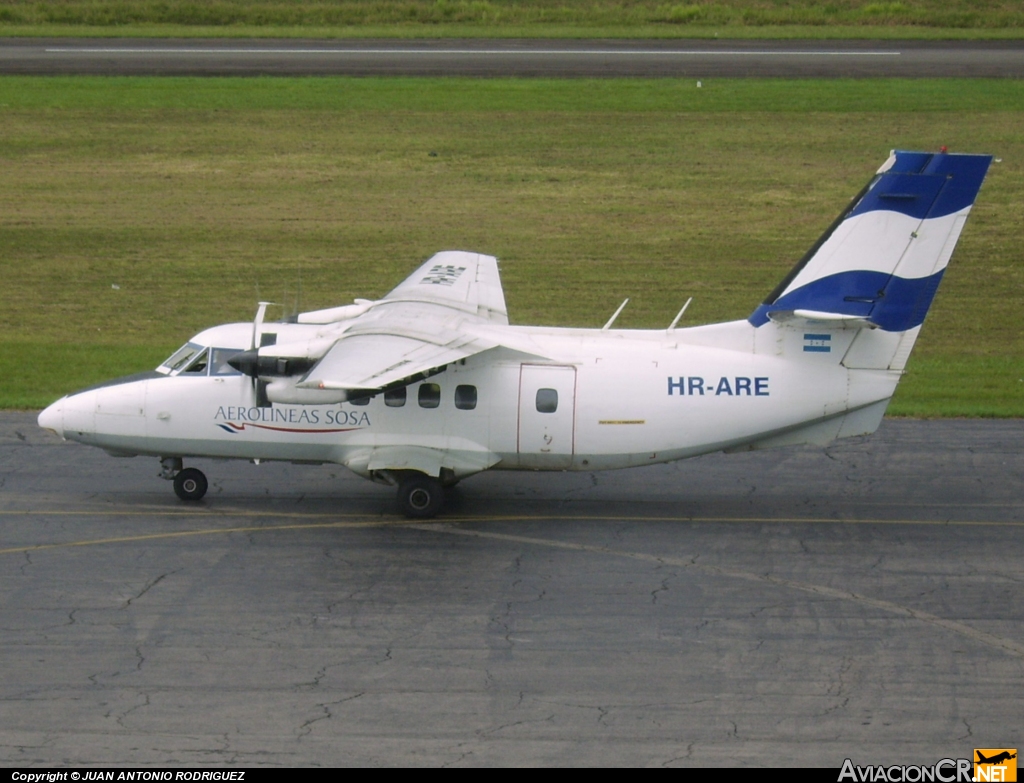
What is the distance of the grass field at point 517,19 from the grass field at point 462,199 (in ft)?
33.6

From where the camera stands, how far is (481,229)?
140 ft

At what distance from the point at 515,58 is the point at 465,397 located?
131ft

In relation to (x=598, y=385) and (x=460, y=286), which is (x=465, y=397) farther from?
(x=460, y=286)

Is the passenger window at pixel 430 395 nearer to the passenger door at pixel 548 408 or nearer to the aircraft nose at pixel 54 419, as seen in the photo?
the passenger door at pixel 548 408

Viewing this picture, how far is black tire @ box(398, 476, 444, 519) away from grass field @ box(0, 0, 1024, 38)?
149ft

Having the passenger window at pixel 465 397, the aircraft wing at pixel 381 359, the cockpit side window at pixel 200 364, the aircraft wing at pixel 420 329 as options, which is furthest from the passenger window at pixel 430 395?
the cockpit side window at pixel 200 364

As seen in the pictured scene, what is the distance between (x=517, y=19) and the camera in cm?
6656

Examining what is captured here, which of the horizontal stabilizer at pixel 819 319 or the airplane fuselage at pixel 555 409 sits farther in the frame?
the airplane fuselage at pixel 555 409

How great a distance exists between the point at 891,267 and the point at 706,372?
3.35 meters

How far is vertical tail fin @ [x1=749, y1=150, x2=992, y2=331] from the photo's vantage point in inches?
815

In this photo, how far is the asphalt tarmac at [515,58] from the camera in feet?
183

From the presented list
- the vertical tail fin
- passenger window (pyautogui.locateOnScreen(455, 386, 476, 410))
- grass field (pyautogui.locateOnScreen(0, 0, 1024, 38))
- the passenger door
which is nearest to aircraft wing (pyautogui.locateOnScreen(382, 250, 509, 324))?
passenger window (pyautogui.locateOnScreen(455, 386, 476, 410))

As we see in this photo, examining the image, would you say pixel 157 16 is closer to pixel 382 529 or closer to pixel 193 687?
pixel 382 529

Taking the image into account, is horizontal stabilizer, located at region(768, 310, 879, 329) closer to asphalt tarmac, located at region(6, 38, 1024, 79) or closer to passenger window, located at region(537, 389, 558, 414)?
passenger window, located at region(537, 389, 558, 414)
